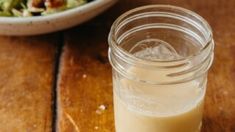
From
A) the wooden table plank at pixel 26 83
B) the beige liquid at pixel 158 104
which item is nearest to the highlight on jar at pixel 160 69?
the beige liquid at pixel 158 104

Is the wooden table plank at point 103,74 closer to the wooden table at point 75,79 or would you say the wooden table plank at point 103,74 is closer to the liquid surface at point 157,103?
the wooden table at point 75,79

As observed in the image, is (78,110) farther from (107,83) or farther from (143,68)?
(143,68)

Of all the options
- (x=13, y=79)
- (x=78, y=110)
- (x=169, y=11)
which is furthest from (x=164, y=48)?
(x=13, y=79)

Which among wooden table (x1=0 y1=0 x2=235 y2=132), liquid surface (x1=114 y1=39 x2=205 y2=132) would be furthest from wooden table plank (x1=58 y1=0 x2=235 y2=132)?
liquid surface (x1=114 y1=39 x2=205 y2=132)

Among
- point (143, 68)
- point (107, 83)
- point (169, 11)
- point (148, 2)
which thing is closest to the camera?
point (143, 68)

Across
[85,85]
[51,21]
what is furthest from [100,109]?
[51,21]

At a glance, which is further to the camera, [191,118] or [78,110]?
[78,110]

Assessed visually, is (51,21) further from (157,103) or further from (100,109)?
(157,103)

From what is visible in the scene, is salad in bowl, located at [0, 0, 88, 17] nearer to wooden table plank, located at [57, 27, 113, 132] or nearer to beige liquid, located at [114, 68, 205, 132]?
wooden table plank, located at [57, 27, 113, 132]
